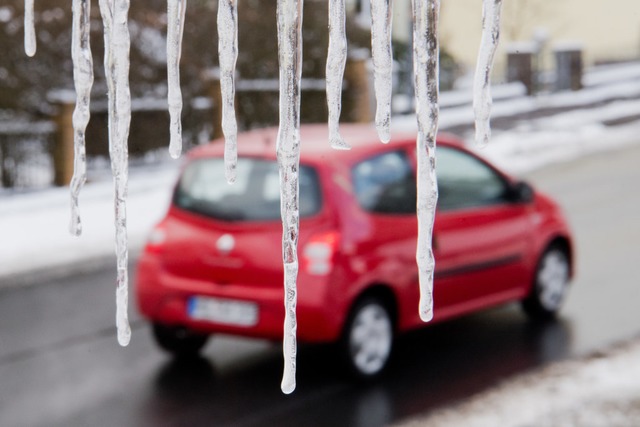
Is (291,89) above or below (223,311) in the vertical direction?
above

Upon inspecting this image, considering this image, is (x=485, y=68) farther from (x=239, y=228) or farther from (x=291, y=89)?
(x=239, y=228)

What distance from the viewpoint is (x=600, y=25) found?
70.2 inches

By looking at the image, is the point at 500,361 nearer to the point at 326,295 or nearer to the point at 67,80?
the point at 326,295

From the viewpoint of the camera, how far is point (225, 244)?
6.06 metres

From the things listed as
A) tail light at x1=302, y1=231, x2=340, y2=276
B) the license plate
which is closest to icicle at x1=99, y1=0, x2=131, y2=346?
tail light at x1=302, y1=231, x2=340, y2=276

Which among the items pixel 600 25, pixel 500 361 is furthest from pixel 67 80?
pixel 600 25

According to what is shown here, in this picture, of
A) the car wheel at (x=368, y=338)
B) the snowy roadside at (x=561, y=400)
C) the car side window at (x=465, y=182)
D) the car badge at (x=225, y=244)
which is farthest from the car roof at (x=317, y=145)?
the snowy roadside at (x=561, y=400)

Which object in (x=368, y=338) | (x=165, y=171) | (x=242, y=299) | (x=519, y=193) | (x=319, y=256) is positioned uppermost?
(x=519, y=193)

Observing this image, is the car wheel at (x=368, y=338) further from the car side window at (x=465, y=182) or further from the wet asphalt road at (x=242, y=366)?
the car side window at (x=465, y=182)

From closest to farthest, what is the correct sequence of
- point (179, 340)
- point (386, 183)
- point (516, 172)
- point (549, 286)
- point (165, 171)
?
point (386, 183) → point (179, 340) → point (549, 286) → point (165, 171) → point (516, 172)

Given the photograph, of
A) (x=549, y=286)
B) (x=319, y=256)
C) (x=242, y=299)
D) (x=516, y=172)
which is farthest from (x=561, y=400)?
(x=516, y=172)

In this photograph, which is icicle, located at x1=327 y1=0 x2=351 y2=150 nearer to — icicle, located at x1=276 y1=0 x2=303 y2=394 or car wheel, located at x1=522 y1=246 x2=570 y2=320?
icicle, located at x1=276 y1=0 x2=303 y2=394

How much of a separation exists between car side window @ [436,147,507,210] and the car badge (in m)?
1.32

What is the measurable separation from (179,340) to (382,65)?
5.90 meters
